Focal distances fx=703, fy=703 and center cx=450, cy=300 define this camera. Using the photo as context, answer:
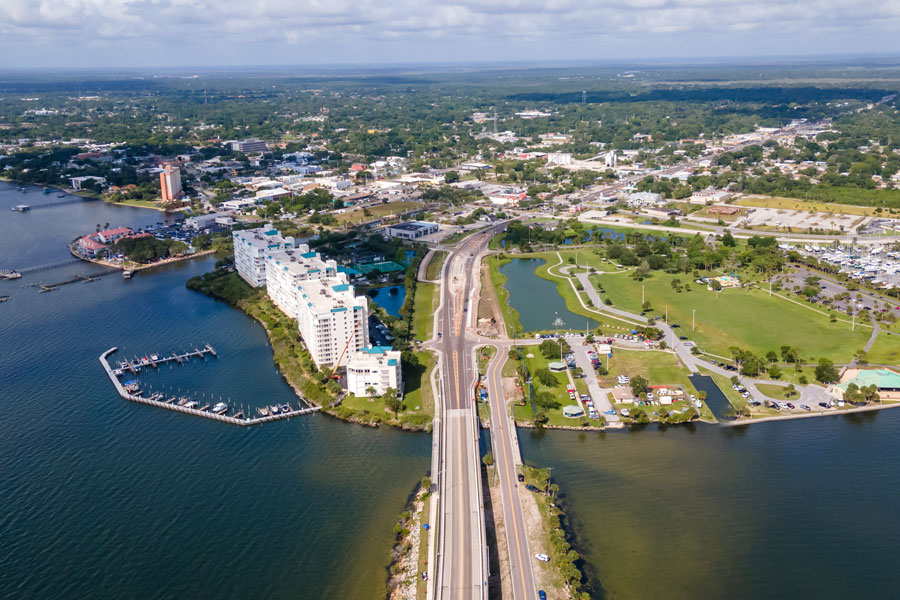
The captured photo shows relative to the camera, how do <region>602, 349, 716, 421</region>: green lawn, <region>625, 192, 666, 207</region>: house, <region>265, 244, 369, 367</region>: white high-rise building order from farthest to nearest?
<region>625, 192, 666, 207</region>: house → <region>265, 244, 369, 367</region>: white high-rise building → <region>602, 349, 716, 421</region>: green lawn

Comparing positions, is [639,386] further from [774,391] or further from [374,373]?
[374,373]

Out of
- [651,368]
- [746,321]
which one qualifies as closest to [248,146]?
[746,321]

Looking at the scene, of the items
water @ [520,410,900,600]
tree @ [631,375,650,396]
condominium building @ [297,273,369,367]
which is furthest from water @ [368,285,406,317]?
water @ [520,410,900,600]

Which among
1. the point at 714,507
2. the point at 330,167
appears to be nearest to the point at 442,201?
the point at 330,167

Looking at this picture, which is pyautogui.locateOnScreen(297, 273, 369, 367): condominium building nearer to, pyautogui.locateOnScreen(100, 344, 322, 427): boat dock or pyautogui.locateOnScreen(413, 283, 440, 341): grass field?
pyautogui.locateOnScreen(100, 344, 322, 427): boat dock

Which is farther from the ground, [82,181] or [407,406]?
[82,181]
